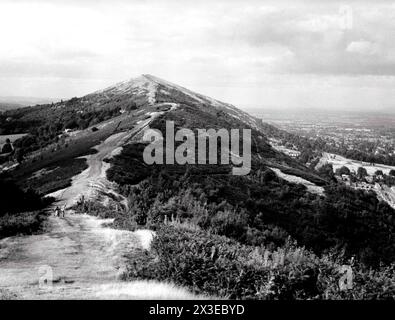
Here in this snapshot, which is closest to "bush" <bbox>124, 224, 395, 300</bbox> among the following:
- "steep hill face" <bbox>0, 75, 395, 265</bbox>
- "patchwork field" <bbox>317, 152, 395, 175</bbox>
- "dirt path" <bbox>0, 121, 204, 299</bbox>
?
"dirt path" <bbox>0, 121, 204, 299</bbox>

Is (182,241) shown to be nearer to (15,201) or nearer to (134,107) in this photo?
(15,201)

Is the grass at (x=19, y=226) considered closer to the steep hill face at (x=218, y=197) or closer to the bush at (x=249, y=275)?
the steep hill face at (x=218, y=197)

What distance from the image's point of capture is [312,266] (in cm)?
955

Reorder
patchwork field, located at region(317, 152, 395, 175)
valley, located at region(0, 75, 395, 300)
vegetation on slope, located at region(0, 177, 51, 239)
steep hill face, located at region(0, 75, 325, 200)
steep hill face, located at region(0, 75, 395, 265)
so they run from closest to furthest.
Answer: valley, located at region(0, 75, 395, 300), vegetation on slope, located at region(0, 177, 51, 239), steep hill face, located at region(0, 75, 395, 265), steep hill face, located at region(0, 75, 325, 200), patchwork field, located at region(317, 152, 395, 175)

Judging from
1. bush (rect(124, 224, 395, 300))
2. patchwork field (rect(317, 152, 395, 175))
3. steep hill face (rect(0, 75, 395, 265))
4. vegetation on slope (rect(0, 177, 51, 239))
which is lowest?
patchwork field (rect(317, 152, 395, 175))

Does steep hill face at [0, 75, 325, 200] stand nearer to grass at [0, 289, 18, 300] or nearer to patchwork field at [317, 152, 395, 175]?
grass at [0, 289, 18, 300]

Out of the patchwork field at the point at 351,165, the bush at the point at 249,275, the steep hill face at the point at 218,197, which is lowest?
the patchwork field at the point at 351,165

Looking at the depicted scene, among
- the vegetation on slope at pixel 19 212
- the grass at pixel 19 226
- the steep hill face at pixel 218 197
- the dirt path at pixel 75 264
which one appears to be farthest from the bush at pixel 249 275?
the vegetation on slope at pixel 19 212

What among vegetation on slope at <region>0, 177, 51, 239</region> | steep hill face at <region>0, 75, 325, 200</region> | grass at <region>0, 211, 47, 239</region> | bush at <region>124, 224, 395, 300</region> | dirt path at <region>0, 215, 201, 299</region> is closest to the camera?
dirt path at <region>0, 215, 201, 299</region>

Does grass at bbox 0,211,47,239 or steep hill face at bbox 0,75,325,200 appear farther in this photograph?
steep hill face at bbox 0,75,325,200

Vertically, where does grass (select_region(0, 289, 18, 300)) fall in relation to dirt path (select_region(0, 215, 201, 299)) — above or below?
above

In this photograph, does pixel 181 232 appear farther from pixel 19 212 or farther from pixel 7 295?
pixel 19 212

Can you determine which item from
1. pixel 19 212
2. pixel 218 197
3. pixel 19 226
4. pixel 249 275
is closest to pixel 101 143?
pixel 218 197
